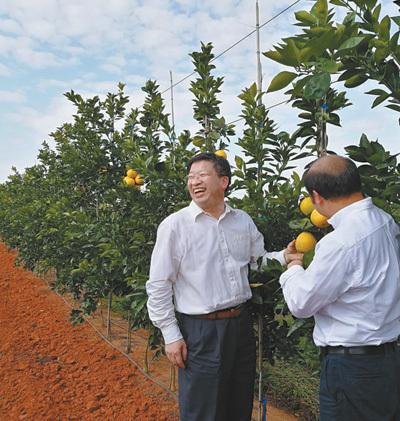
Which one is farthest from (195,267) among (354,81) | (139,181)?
(139,181)

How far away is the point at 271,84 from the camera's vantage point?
1.14 meters

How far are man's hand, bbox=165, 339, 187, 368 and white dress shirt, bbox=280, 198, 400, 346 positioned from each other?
776mm

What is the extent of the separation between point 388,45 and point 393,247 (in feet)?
2.32

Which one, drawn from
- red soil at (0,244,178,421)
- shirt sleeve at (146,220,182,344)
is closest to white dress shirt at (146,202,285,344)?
shirt sleeve at (146,220,182,344)

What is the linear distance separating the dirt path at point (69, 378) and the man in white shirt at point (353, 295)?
80.8 inches

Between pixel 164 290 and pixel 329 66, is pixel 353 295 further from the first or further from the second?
pixel 164 290

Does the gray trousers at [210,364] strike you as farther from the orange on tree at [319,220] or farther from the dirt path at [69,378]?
the dirt path at [69,378]

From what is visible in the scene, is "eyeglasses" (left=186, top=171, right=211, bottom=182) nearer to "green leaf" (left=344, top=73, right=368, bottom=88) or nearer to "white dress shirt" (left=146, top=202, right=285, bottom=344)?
"white dress shirt" (left=146, top=202, right=285, bottom=344)

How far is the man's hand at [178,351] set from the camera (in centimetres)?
213

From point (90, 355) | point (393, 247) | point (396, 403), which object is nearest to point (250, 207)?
point (393, 247)

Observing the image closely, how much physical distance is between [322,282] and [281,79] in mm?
732

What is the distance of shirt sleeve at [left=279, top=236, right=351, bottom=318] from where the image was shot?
1.49 meters

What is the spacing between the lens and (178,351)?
2.14 meters

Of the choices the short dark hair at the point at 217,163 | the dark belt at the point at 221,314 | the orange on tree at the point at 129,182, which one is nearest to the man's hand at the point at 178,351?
the dark belt at the point at 221,314
